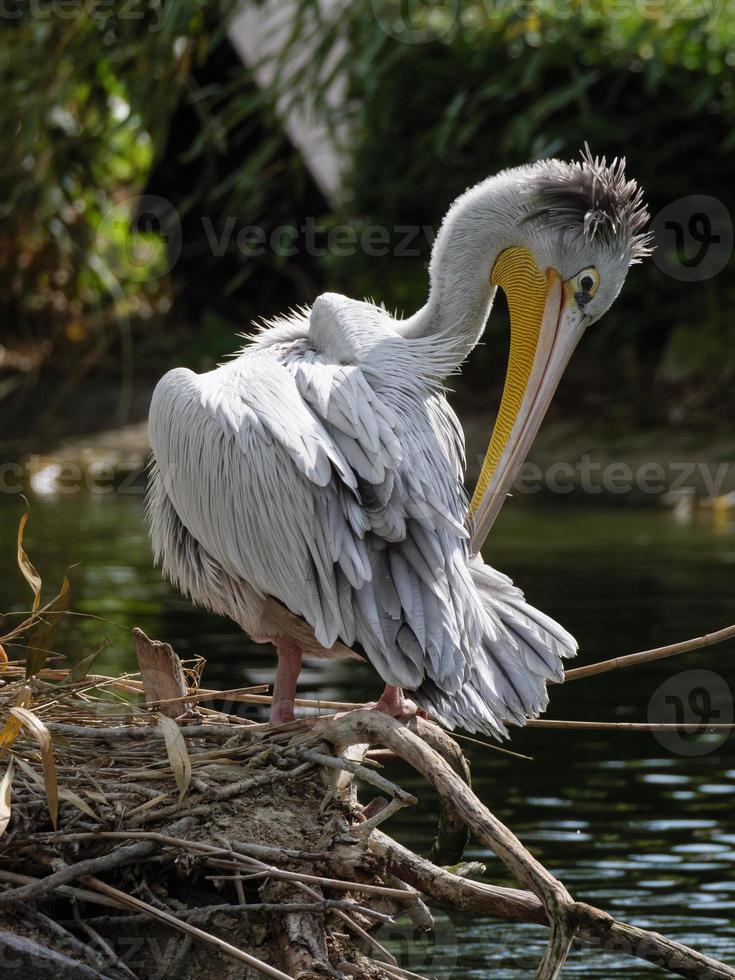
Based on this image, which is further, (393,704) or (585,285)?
(585,285)

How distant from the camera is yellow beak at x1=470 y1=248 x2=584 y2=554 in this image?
4.47 metres

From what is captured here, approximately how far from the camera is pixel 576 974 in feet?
14.5

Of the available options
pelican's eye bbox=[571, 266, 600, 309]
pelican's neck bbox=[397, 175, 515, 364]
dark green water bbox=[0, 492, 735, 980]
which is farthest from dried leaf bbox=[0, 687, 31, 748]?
pelican's eye bbox=[571, 266, 600, 309]

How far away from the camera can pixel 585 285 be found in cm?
446

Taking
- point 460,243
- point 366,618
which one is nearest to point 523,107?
point 460,243

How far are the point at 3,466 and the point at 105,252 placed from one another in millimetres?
4775

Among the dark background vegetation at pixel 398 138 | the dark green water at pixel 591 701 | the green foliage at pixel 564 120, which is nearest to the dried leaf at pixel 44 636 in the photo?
the dark green water at pixel 591 701

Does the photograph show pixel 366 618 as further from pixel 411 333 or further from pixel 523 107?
pixel 523 107

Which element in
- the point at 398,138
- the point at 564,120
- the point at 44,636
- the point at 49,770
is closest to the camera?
the point at 49,770

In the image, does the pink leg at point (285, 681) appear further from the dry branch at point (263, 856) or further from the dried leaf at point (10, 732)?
the dried leaf at point (10, 732)

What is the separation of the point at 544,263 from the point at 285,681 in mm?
1356

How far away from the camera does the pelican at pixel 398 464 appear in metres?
3.95

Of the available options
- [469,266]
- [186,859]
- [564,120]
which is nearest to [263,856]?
[186,859]

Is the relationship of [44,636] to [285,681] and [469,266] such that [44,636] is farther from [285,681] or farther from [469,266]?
[469,266]
